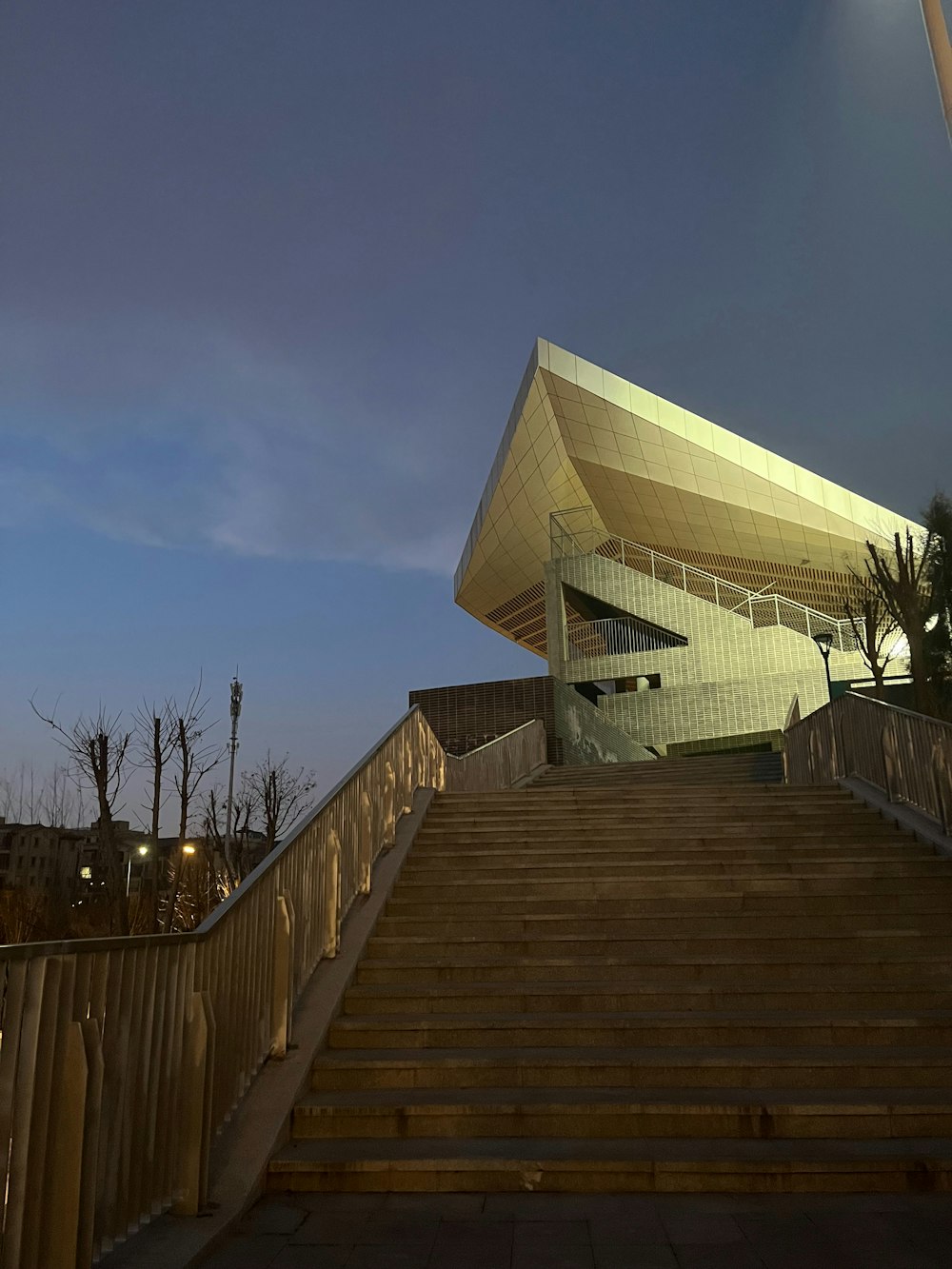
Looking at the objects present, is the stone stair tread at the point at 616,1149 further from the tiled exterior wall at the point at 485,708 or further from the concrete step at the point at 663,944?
the tiled exterior wall at the point at 485,708

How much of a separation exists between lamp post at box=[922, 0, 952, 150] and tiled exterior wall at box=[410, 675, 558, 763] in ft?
55.3

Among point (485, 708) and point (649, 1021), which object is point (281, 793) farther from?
point (649, 1021)

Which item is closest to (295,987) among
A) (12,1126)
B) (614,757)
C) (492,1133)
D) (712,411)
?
(492,1133)

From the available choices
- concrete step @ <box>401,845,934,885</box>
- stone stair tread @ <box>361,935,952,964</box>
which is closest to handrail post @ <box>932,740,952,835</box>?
concrete step @ <box>401,845,934,885</box>

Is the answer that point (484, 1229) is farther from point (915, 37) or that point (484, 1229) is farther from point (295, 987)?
point (915, 37)

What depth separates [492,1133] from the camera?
4.16 metres

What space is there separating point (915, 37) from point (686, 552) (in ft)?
72.3

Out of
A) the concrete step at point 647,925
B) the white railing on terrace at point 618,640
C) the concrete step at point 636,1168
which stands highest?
the white railing on terrace at point 618,640

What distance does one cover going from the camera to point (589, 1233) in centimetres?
329

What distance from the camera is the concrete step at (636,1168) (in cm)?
368

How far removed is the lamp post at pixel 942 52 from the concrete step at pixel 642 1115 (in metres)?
6.73

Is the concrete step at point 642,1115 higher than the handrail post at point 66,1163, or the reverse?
the handrail post at point 66,1163

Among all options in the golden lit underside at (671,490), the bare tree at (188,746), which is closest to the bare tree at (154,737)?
the bare tree at (188,746)

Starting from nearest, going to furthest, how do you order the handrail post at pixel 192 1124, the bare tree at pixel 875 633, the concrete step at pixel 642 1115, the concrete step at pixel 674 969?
the handrail post at pixel 192 1124 → the concrete step at pixel 642 1115 → the concrete step at pixel 674 969 → the bare tree at pixel 875 633
